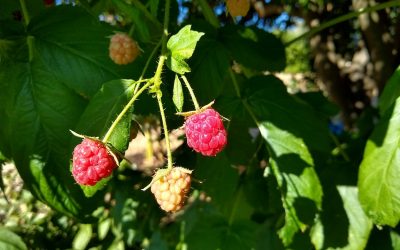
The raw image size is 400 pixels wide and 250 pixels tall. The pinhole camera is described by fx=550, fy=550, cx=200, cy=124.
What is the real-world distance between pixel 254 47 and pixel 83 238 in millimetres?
996

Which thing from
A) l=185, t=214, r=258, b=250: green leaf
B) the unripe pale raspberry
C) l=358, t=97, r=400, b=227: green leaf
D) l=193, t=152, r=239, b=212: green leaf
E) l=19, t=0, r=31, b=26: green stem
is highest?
the unripe pale raspberry

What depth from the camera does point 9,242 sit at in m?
1.02

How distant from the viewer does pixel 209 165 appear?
3.47 ft

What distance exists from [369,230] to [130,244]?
2.94ft

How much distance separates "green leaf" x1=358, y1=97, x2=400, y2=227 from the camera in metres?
0.84

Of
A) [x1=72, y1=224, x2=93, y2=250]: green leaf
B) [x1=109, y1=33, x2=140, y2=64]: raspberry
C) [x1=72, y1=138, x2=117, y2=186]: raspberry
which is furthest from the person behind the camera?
[x1=72, y1=224, x2=93, y2=250]: green leaf

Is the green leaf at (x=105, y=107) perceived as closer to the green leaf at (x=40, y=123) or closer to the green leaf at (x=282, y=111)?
the green leaf at (x=40, y=123)

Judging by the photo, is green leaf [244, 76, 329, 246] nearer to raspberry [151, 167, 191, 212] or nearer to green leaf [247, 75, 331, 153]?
green leaf [247, 75, 331, 153]

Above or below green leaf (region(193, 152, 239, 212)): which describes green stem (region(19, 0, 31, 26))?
above

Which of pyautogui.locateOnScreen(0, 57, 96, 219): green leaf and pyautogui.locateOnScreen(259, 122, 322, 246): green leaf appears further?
pyautogui.locateOnScreen(259, 122, 322, 246): green leaf

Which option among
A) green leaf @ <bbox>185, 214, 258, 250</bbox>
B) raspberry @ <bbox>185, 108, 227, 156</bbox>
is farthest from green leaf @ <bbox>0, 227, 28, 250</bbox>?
raspberry @ <bbox>185, 108, 227, 156</bbox>

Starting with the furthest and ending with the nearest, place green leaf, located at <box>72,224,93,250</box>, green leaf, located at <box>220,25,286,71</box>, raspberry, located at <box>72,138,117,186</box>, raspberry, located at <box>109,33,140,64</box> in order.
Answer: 1. green leaf, located at <box>72,224,93,250</box>
2. green leaf, located at <box>220,25,286,71</box>
3. raspberry, located at <box>109,33,140,64</box>
4. raspberry, located at <box>72,138,117,186</box>

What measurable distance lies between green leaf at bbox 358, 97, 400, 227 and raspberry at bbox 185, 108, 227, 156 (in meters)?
0.34

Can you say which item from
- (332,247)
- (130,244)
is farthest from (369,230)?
(130,244)
